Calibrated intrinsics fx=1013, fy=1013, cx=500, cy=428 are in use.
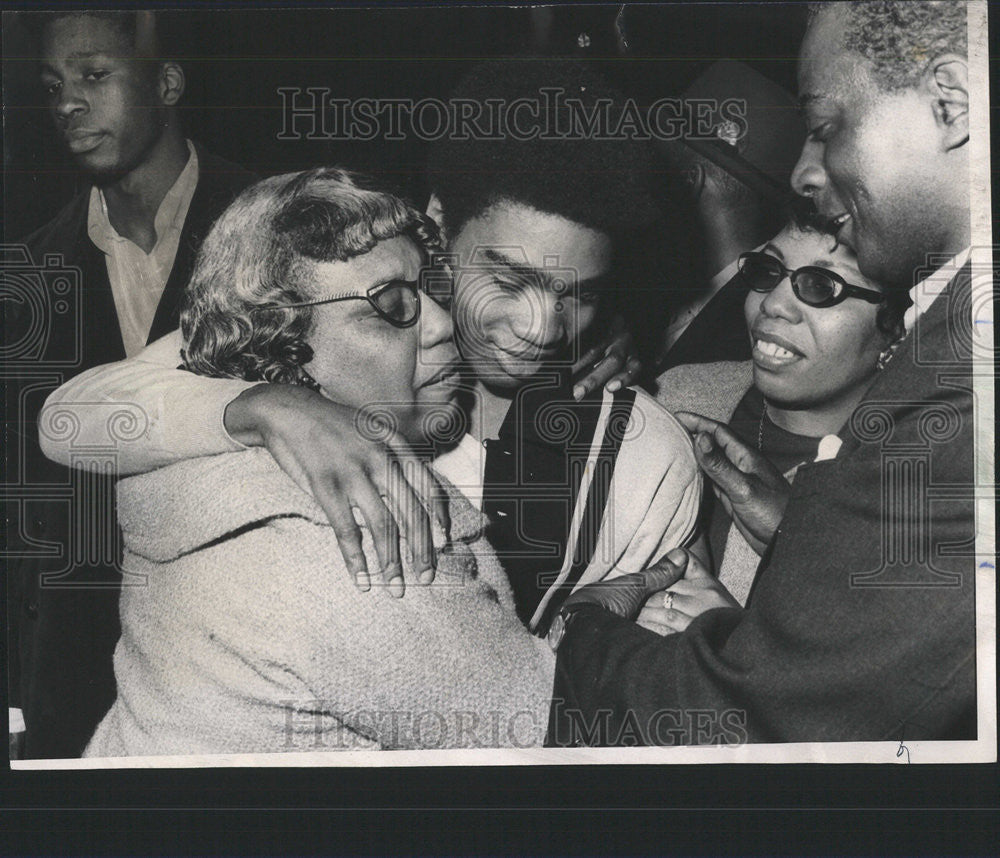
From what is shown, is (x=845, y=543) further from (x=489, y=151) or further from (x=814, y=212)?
(x=489, y=151)

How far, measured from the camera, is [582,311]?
6.23ft

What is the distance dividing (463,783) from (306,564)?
1.70 ft

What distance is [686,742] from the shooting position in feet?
6.25

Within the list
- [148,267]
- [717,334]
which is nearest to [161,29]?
[148,267]

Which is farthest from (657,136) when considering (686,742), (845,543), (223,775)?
(223,775)

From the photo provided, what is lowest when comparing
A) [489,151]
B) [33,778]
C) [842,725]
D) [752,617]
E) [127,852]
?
[127,852]

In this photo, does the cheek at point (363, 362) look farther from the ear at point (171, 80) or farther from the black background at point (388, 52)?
the ear at point (171, 80)

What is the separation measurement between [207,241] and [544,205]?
64 cm

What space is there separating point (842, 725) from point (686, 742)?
285 millimetres

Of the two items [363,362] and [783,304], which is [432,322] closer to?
[363,362]

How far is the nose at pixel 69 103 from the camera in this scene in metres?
1.93

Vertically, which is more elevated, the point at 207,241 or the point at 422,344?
the point at 207,241

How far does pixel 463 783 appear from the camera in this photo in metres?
1.93

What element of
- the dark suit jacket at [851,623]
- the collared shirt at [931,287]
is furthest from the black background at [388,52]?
the dark suit jacket at [851,623]
